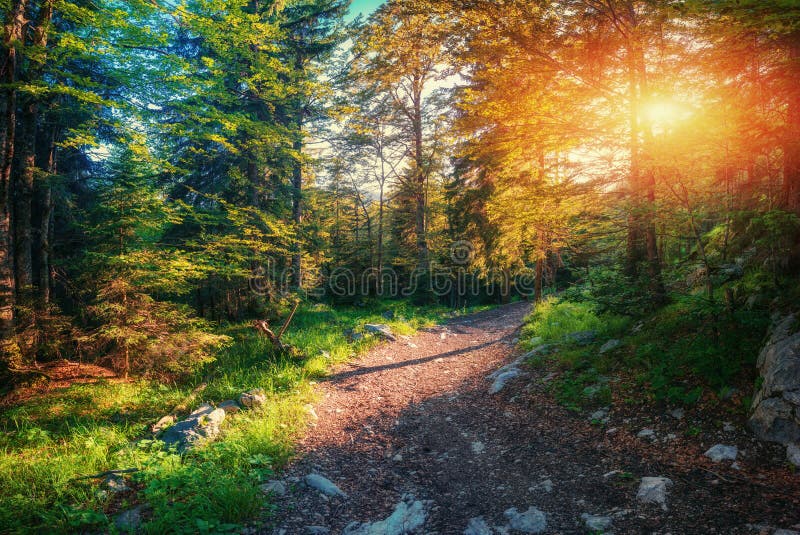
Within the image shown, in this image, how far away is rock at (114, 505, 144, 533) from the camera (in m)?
2.92

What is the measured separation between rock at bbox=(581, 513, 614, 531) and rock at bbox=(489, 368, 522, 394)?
3448mm

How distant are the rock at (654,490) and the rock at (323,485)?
2.99 m

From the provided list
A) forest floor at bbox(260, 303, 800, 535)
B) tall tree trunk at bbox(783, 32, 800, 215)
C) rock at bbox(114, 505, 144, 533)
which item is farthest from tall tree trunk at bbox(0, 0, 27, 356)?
tall tree trunk at bbox(783, 32, 800, 215)

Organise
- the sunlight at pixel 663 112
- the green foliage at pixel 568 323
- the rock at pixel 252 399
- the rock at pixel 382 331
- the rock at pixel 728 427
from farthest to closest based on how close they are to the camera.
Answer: the rock at pixel 382 331
the green foliage at pixel 568 323
the rock at pixel 252 399
the sunlight at pixel 663 112
the rock at pixel 728 427

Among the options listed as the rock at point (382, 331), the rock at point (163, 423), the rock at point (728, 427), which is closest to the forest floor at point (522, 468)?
the rock at point (728, 427)

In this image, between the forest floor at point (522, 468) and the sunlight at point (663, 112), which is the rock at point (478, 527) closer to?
the forest floor at point (522, 468)

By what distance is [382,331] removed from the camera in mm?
11320

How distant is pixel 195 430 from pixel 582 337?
297 inches

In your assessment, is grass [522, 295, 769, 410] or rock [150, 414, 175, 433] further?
rock [150, 414, 175, 433]

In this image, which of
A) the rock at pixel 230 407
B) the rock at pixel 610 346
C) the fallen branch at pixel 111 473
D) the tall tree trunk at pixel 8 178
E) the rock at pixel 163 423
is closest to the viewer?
the fallen branch at pixel 111 473

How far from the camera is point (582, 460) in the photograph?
152 inches

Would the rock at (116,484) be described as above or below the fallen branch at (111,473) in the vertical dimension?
below

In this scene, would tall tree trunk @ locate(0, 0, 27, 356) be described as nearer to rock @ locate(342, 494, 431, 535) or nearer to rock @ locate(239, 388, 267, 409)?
rock @ locate(239, 388, 267, 409)

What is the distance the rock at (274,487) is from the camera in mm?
3592
